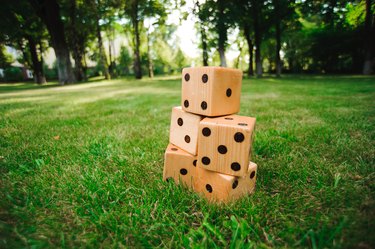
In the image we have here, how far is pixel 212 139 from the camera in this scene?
1.54 meters

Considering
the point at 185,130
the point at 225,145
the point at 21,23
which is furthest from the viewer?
the point at 21,23

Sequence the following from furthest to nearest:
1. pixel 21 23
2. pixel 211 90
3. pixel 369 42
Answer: pixel 21 23, pixel 369 42, pixel 211 90

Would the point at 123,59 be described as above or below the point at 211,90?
above

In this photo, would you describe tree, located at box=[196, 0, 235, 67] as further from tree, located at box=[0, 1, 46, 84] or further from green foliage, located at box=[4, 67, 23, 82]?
green foliage, located at box=[4, 67, 23, 82]

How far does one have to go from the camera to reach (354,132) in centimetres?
290

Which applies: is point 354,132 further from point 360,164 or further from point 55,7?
point 55,7

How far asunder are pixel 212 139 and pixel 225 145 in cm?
10

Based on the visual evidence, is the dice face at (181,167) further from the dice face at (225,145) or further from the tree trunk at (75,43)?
the tree trunk at (75,43)

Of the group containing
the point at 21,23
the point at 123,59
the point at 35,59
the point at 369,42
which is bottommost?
the point at 369,42

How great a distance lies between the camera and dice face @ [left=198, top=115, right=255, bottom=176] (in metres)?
1.45

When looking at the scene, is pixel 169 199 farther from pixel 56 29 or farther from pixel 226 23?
pixel 56 29

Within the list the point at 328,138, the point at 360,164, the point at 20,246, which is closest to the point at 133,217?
the point at 20,246

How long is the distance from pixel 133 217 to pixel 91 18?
25.8 meters

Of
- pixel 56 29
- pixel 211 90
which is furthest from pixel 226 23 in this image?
pixel 211 90
